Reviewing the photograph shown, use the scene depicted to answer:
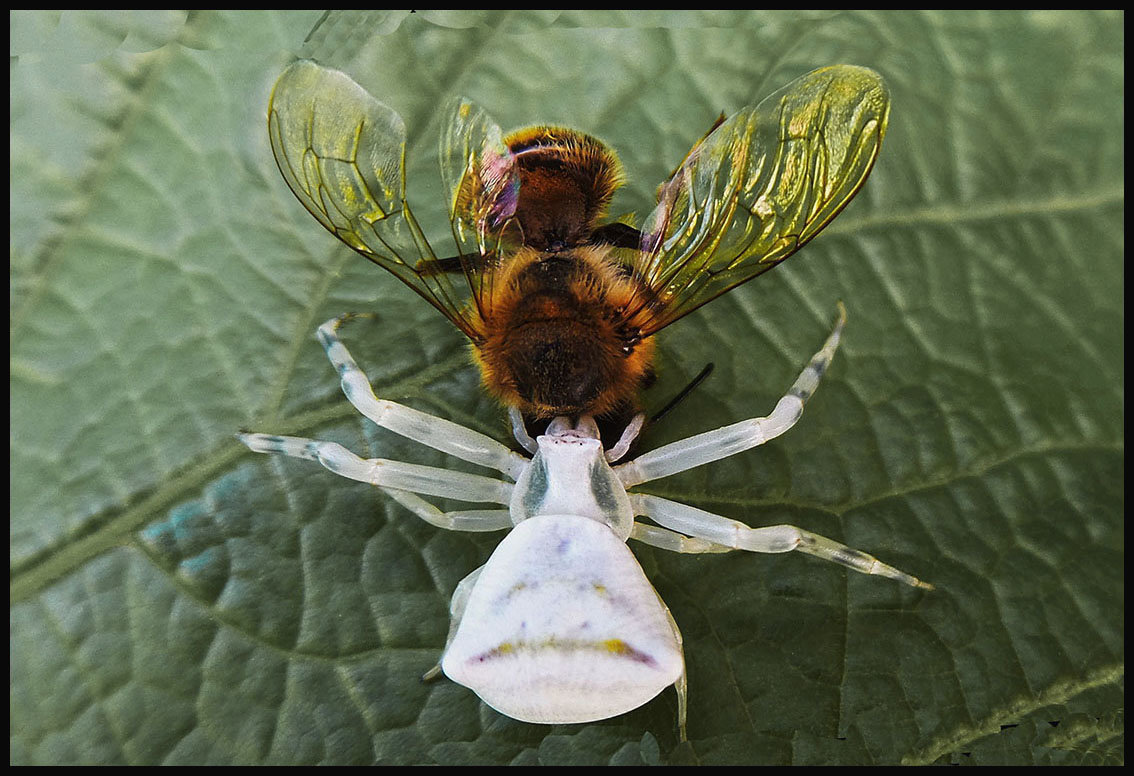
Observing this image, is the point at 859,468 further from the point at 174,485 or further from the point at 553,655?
the point at 174,485

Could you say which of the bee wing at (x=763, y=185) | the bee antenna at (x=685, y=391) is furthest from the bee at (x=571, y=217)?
the bee antenna at (x=685, y=391)

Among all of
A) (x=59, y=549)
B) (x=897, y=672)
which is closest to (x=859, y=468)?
(x=897, y=672)

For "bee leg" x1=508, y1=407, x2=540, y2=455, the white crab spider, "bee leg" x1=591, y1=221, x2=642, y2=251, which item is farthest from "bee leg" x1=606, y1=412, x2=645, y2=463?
"bee leg" x1=591, y1=221, x2=642, y2=251

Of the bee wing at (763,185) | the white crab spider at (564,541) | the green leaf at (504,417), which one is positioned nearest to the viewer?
the white crab spider at (564,541)

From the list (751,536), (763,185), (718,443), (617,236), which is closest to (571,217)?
(617,236)

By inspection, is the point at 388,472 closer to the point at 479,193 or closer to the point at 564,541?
the point at 564,541

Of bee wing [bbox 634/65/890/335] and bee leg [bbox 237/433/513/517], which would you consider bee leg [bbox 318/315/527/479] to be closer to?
bee leg [bbox 237/433/513/517]

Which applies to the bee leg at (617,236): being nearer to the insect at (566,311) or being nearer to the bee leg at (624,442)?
the insect at (566,311)
